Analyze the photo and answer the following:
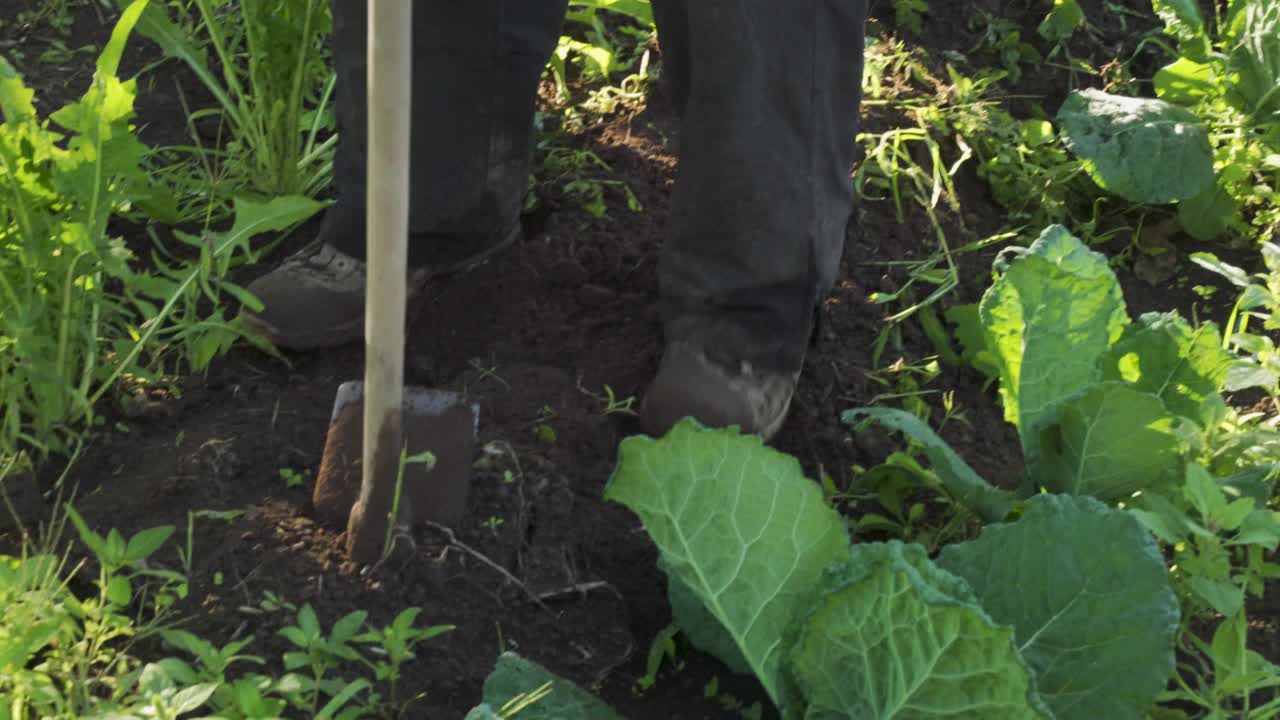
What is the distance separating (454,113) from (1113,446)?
3.53 feet

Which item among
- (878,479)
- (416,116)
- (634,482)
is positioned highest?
(416,116)

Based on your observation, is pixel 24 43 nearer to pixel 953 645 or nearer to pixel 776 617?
pixel 776 617

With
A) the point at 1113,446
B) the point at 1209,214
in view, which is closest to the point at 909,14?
the point at 1209,214

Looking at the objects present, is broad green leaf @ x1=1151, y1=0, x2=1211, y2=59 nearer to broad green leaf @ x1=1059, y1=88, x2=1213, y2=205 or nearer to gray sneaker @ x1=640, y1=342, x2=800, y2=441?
broad green leaf @ x1=1059, y1=88, x2=1213, y2=205

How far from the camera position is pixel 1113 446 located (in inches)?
68.2

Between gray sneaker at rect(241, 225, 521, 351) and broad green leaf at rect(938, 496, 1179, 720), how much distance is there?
3.47ft

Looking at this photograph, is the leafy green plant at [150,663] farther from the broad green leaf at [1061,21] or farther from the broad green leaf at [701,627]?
the broad green leaf at [1061,21]

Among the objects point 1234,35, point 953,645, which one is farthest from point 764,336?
point 1234,35

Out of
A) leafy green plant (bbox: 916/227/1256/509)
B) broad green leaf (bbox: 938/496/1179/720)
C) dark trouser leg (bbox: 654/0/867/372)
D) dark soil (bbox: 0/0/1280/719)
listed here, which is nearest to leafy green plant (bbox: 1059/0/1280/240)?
dark soil (bbox: 0/0/1280/719)

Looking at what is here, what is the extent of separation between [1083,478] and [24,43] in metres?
2.25

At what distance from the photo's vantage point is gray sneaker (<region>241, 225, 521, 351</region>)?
2057 millimetres

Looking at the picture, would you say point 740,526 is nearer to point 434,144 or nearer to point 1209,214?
point 434,144

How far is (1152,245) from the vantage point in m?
2.65

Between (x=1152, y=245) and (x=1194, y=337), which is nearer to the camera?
(x=1194, y=337)
